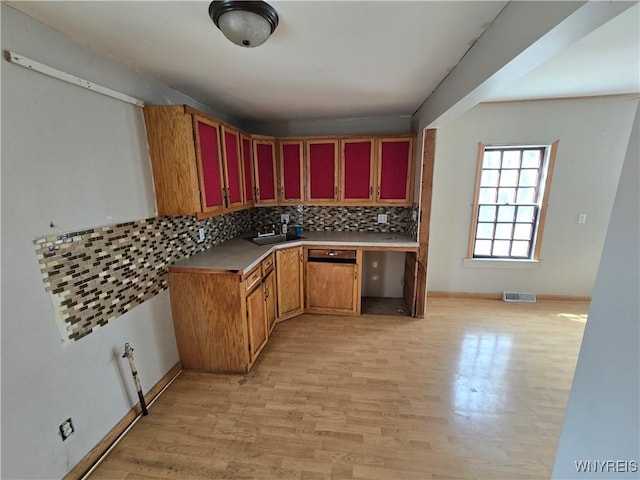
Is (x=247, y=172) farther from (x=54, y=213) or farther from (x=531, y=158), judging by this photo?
(x=531, y=158)

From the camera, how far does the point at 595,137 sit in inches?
120

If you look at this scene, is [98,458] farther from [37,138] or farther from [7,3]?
[7,3]

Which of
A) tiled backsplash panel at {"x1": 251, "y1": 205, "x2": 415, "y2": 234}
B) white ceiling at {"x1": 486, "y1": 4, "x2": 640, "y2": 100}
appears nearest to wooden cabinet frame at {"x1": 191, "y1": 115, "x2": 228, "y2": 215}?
tiled backsplash panel at {"x1": 251, "y1": 205, "x2": 415, "y2": 234}

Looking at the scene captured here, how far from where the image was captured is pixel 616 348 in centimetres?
68

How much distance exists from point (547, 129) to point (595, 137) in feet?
1.75

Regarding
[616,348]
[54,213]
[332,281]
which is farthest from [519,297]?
[54,213]

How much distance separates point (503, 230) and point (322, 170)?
251cm

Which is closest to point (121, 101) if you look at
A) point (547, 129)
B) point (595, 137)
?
point (547, 129)

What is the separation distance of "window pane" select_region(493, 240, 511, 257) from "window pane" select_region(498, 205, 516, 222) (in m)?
0.30

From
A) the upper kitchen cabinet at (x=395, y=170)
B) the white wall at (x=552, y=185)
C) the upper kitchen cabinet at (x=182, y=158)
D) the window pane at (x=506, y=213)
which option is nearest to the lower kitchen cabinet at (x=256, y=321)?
the upper kitchen cabinet at (x=182, y=158)

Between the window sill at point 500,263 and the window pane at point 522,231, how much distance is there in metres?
0.32

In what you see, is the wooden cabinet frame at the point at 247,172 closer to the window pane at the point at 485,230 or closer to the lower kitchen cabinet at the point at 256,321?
the lower kitchen cabinet at the point at 256,321

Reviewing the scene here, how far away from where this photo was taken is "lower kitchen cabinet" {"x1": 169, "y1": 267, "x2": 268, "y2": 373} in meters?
2.05

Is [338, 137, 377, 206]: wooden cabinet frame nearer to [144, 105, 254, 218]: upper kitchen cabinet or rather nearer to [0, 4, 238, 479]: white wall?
[144, 105, 254, 218]: upper kitchen cabinet
